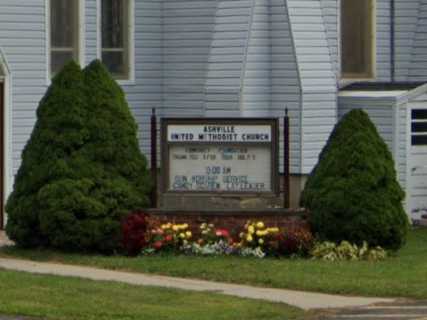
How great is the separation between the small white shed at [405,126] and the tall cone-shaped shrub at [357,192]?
478cm

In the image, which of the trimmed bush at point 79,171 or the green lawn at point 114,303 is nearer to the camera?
the green lawn at point 114,303

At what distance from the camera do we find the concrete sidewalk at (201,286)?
16641 mm

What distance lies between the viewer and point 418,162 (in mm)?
26031

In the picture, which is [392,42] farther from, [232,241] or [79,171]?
[79,171]

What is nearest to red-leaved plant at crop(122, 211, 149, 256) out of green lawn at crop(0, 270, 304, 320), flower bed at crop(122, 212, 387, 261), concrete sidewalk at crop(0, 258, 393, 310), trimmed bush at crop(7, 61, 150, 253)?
flower bed at crop(122, 212, 387, 261)

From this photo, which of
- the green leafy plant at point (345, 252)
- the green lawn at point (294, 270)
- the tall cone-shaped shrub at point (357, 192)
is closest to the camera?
the green lawn at point (294, 270)

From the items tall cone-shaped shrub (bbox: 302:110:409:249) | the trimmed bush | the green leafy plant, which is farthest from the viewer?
the trimmed bush

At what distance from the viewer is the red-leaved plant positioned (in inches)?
800

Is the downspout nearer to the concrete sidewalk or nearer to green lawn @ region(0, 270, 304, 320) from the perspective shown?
the concrete sidewalk

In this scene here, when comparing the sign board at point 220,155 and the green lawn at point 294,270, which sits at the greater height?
the sign board at point 220,155

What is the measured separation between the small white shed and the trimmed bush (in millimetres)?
6031

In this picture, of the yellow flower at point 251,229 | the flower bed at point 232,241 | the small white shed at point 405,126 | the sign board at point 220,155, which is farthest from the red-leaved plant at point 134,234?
the small white shed at point 405,126

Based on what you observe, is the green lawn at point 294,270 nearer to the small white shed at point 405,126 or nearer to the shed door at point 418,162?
the small white shed at point 405,126

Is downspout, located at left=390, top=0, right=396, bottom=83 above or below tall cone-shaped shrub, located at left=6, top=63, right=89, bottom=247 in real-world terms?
above
